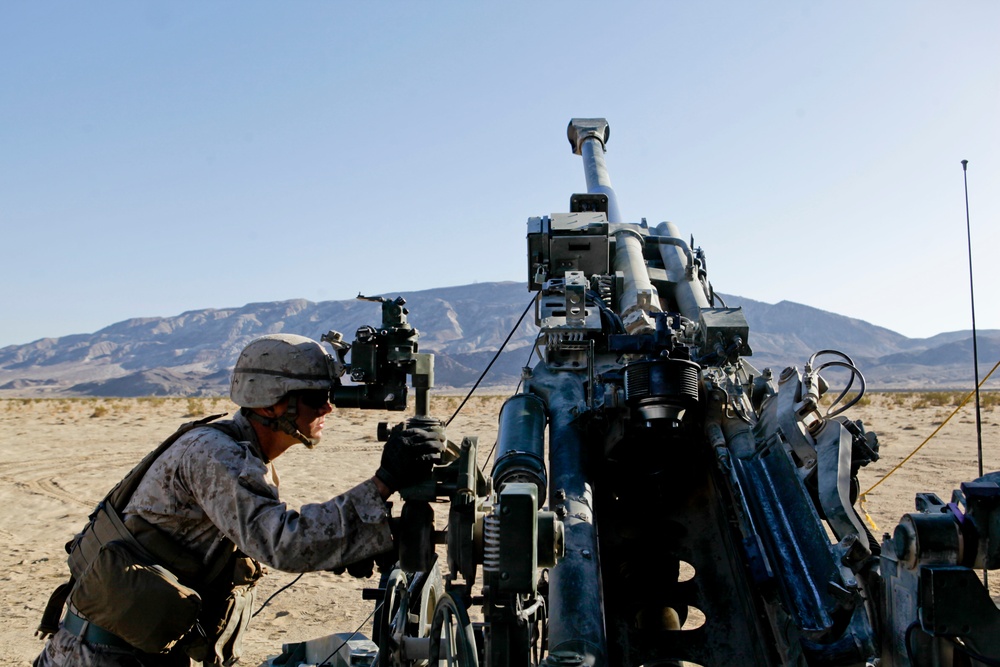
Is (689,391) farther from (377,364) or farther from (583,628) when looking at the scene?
(377,364)

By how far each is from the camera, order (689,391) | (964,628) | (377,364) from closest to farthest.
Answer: (964,628) → (377,364) → (689,391)

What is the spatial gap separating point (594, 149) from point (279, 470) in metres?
7.55

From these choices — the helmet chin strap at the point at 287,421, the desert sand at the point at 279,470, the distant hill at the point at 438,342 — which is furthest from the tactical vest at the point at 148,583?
the distant hill at the point at 438,342

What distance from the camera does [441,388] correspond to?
100 metres

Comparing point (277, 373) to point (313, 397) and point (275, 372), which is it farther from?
point (313, 397)

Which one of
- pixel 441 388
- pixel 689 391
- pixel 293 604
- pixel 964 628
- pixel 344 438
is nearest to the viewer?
pixel 964 628

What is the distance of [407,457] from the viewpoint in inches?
104

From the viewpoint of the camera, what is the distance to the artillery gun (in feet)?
8.93

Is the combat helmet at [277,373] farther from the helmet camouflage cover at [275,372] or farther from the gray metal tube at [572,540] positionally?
the gray metal tube at [572,540]

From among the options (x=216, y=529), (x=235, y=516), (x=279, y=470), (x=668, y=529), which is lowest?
(x=279, y=470)

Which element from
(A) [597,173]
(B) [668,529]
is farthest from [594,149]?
(B) [668,529]

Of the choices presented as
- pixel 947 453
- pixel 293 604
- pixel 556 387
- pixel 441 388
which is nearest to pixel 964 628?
pixel 556 387

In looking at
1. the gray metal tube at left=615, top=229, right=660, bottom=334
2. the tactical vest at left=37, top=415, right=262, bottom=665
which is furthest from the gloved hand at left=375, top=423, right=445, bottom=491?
the gray metal tube at left=615, top=229, right=660, bottom=334

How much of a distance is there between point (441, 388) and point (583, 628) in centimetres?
9689
